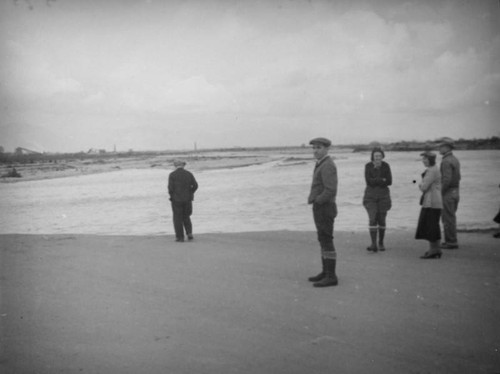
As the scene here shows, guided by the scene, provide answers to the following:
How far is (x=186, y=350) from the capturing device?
3697mm

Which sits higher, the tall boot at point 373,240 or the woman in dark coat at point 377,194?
the woman in dark coat at point 377,194

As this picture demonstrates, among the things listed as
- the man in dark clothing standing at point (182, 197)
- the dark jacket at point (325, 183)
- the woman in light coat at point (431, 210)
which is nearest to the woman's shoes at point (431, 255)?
the woman in light coat at point (431, 210)

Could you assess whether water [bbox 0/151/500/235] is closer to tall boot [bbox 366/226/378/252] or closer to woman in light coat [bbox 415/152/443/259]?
tall boot [bbox 366/226/378/252]

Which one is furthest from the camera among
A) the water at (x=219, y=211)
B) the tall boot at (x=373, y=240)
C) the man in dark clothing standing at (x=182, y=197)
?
the water at (x=219, y=211)

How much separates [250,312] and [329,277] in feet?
4.40

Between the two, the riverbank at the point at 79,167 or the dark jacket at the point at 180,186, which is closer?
the dark jacket at the point at 180,186

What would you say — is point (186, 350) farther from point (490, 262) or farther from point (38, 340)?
point (490, 262)

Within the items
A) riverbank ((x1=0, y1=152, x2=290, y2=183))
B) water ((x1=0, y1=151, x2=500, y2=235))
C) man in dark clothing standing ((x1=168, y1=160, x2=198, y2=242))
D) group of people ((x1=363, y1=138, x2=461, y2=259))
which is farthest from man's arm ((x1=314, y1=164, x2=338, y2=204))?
riverbank ((x1=0, y1=152, x2=290, y2=183))

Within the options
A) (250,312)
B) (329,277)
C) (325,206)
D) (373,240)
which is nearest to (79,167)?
(373,240)

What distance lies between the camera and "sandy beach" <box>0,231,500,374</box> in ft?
11.6

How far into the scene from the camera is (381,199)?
7.34m

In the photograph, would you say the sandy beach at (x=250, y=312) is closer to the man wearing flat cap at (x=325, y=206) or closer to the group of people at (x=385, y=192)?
the man wearing flat cap at (x=325, y=206)

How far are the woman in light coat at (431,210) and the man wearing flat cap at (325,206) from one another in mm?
1965

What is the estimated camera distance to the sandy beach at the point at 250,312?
11.6 ft
